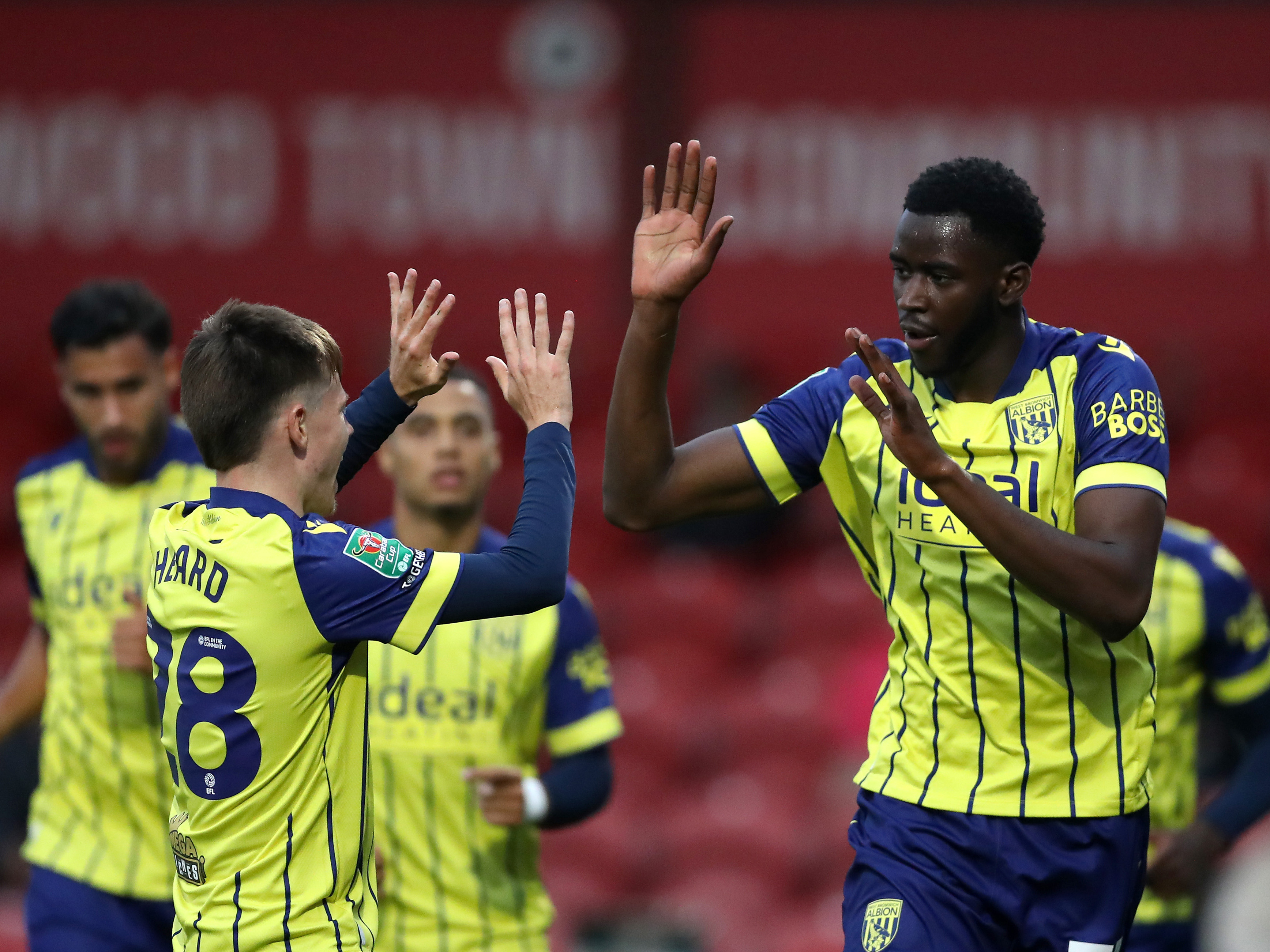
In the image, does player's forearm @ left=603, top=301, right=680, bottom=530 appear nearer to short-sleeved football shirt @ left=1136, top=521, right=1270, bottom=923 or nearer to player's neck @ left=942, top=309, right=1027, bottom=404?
player's neck @ left=942, top=309, right=1027, bottom=404

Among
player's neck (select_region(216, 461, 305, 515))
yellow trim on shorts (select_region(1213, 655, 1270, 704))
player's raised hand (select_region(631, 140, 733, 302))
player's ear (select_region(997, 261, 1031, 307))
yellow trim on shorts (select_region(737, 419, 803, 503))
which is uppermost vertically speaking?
player's raised hand (select_region(631, 140, 733, 302))

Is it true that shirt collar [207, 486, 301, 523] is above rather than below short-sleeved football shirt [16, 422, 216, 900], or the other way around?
above

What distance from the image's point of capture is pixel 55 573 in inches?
161

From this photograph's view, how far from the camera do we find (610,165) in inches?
377

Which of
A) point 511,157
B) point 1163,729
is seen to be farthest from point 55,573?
point 511,157

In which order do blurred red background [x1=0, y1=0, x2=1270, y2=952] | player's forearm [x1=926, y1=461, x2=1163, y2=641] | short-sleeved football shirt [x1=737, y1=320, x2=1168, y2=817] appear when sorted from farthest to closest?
1. blurred red background [x1=0, y1=0, x2=1270, y2=952]
2. short-sleeved football shirt [x1=737, y1=320, x2=1168, y2=817]
3. player's forearm [x1=926, y1=461, x2=1163, y2=641]

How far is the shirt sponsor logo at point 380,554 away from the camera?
280 cm

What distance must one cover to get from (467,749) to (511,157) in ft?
20.7

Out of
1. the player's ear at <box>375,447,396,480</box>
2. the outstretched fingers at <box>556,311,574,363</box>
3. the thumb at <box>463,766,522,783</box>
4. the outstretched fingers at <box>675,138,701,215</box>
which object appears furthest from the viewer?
the player's ear at <box>375,447,396,480</box>

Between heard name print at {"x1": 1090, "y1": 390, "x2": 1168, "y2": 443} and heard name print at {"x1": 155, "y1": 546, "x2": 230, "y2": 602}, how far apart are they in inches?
62.5

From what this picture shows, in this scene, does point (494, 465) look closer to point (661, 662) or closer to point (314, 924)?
point (314, 924)

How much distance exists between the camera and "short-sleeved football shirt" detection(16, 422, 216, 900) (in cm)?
397

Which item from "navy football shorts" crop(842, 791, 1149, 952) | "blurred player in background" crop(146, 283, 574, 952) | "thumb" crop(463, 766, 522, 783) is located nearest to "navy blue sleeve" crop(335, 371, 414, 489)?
"blurred player in background" crop(146, 283, 574, 952)

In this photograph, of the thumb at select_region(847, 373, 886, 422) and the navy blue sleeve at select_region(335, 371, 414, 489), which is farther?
the navy blue sleeve at select_region(335, 371, 414, 489)
